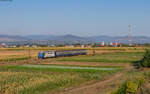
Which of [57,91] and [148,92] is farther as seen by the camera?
[57,91]

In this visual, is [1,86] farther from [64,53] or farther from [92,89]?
[64,53]

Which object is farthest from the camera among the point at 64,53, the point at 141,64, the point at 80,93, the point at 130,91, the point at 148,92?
the point at 64,53

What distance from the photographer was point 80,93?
64.6ft

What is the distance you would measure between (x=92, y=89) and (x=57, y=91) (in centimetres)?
280

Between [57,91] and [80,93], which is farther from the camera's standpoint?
[57,91]

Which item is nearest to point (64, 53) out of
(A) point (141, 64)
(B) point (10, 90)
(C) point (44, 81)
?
(A) point (141, 64)

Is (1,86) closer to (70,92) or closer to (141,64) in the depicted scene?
(70,92)

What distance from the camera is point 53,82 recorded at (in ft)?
80.6

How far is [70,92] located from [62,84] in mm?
3909

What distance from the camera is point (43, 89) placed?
71.4ft

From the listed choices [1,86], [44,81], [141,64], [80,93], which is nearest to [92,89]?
[80,93]

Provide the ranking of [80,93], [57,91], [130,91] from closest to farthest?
[130,91]
[80,93]
[57,91]

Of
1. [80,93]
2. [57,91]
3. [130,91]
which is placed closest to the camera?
[130,91]

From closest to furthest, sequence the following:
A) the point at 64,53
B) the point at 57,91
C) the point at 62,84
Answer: the point at 57,91 → the point at 62,84 → the point at 64,53
